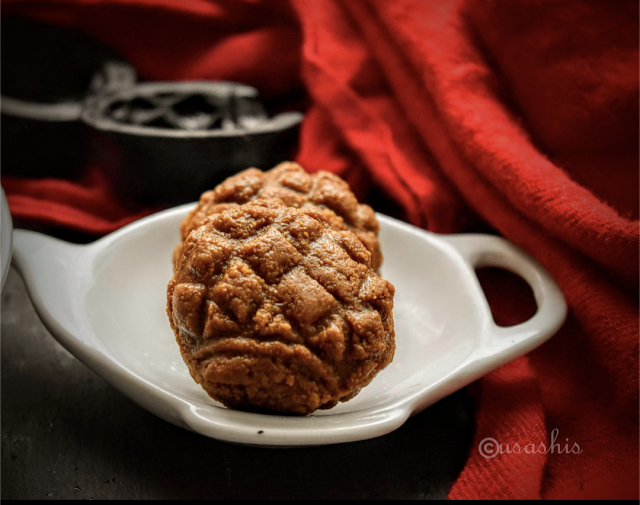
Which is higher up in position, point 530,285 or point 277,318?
point 277,318

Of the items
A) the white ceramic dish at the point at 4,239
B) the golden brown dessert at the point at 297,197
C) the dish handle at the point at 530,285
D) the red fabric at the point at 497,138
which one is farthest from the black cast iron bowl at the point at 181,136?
the dish handle at the point at 530,285

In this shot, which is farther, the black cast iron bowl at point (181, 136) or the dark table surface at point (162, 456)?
the black cast iron bowl at point (181, 136)

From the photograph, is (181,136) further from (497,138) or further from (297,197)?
(497,138)

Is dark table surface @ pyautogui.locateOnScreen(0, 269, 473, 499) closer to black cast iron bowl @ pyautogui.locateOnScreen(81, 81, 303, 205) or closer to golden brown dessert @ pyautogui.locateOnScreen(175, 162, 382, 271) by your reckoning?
golden brown dessert @ pyautogui.locateOnScreen(175, 162, 382, 271)

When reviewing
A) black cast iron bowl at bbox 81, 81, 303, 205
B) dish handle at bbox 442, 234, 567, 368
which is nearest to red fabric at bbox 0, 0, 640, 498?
dish handle at bbox 442, 234, 567, 368

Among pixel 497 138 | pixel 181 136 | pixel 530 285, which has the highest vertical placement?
pixel 497 138

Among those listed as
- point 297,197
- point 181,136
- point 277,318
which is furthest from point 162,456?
point 181,136

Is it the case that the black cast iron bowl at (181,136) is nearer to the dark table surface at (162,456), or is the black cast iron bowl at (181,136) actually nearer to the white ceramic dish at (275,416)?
the white ceramic dish at (275,416)
